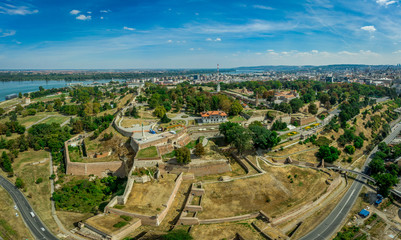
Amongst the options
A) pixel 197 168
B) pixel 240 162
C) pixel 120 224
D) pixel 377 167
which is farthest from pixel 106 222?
pixel 377 167

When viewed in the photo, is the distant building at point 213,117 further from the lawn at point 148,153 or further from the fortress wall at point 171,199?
the fortress wall at point 171,199

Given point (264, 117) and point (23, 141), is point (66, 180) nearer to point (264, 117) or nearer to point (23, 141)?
point (23, 141)

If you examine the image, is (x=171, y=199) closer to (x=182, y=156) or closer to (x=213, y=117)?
(x=182, y=156)

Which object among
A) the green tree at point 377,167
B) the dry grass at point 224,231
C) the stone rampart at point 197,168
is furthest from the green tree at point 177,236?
the green tree at point 377,167

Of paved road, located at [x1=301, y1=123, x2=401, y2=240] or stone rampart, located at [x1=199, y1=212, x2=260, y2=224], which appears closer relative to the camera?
stone rampart, located at [x1=199, y1=212, x2=260, y2=224]

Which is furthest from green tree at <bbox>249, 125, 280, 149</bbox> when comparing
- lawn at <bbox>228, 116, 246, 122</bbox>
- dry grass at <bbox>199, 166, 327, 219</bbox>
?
lawn at <bbox>228, 116, 246, 122</bbox>

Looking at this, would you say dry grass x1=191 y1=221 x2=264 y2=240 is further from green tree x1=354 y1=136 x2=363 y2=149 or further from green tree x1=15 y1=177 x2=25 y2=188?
green tree x1=354 y1=136 x2=363 y2=149

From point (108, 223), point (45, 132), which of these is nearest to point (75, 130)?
point (45, 132)

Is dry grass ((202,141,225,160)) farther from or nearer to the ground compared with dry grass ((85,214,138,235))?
farther from the ground
